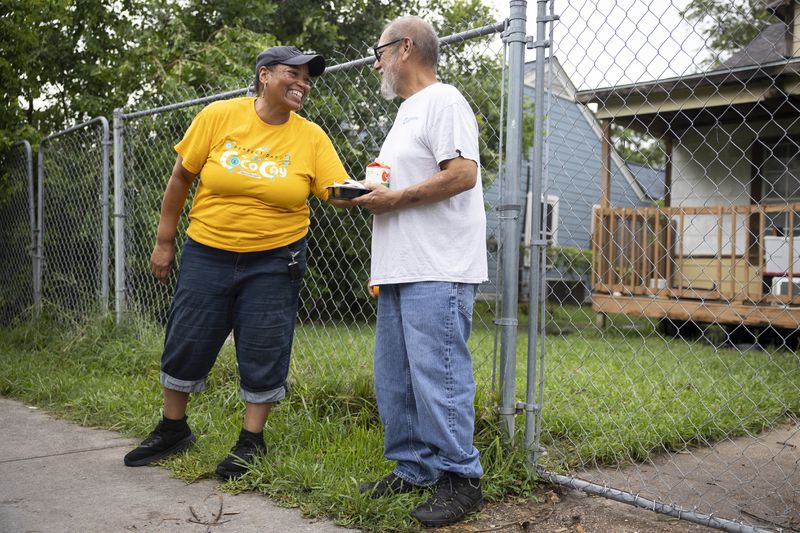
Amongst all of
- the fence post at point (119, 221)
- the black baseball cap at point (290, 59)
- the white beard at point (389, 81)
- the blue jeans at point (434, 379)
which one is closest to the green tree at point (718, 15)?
the white beard at point (389, 81)

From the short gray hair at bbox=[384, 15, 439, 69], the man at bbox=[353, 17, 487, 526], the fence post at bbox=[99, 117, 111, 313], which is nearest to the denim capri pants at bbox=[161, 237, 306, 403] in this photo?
the man at bbox=[353, 17, 487, 526]

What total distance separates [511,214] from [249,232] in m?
1.12

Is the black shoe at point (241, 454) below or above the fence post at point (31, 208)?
below

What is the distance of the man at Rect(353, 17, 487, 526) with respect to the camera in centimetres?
267

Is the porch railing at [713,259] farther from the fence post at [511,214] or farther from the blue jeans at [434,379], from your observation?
the blue jeans at [434,379]

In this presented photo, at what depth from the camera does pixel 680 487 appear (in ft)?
10.4

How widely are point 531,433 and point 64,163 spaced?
5347 millimetres

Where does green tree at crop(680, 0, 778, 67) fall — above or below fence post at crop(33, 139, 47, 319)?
above

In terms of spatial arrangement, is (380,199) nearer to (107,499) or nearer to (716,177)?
(107,499)

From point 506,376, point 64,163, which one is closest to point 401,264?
point 506,376

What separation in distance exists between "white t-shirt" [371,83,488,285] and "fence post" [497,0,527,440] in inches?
12.6

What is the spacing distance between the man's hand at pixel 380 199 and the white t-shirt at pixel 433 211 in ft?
0.21

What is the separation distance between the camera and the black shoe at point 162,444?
338 centimetres

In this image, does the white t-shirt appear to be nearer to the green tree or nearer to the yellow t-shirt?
the yellow t-shirt
